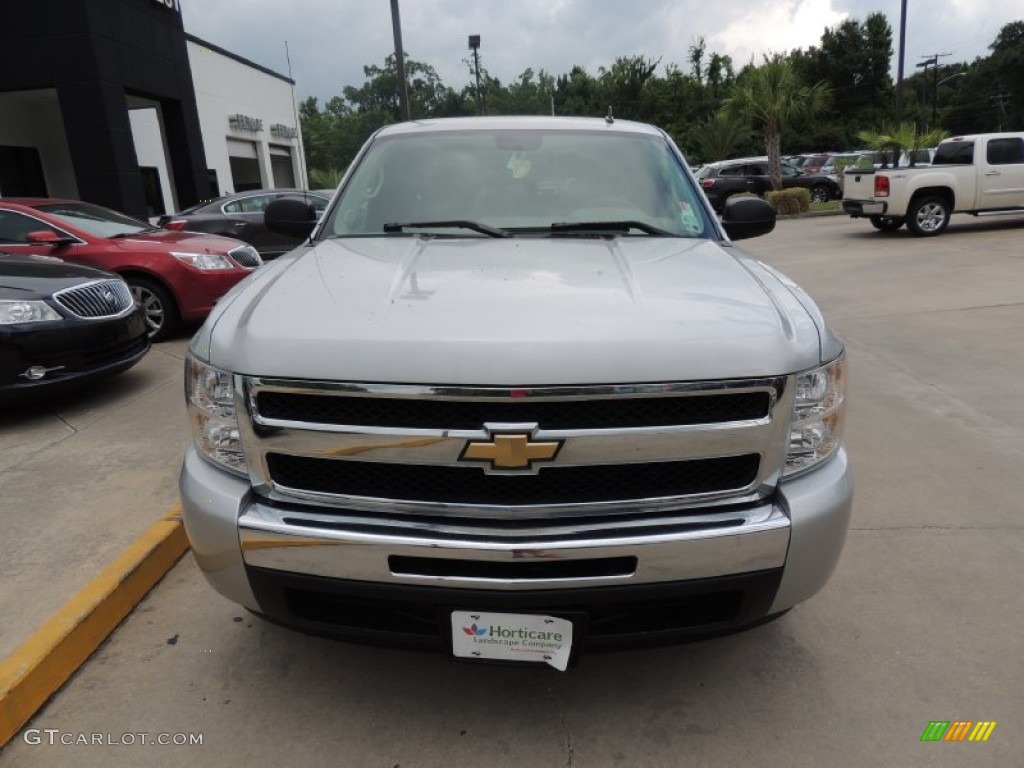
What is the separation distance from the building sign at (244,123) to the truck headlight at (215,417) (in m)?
26.6

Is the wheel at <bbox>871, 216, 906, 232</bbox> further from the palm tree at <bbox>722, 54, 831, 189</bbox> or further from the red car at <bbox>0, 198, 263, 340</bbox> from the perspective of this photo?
the red car at <bbox>0, 198, 263, 340</bbox>

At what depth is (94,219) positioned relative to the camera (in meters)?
7.89

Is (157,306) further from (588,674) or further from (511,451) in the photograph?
(511,451)

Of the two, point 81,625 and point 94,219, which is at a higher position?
point 94,219

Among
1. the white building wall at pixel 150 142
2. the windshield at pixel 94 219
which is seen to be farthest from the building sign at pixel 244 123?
the windshield at pixel 94 219

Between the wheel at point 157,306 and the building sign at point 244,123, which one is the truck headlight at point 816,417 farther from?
the building sign at point 244,123

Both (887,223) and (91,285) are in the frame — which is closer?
(91,285)

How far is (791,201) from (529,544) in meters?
20.7

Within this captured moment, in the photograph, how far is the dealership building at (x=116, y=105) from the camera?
561 inches

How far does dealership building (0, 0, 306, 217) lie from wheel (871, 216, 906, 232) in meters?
15.1

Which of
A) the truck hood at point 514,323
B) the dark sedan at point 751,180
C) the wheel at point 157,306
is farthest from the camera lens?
the dark sedan at point 751,180

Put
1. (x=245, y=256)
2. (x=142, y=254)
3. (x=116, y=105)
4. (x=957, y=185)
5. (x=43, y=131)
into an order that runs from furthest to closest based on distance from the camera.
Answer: (x=43, y=131), (x=116, y=105), (x=957, y=185), (x=245, y=256), (x=142, y=254)

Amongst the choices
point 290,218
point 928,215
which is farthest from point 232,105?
point 290,218

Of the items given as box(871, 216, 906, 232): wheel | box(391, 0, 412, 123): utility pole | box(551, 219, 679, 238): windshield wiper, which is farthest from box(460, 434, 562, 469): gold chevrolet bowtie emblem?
box(871, 216, 906, 232): wheel
